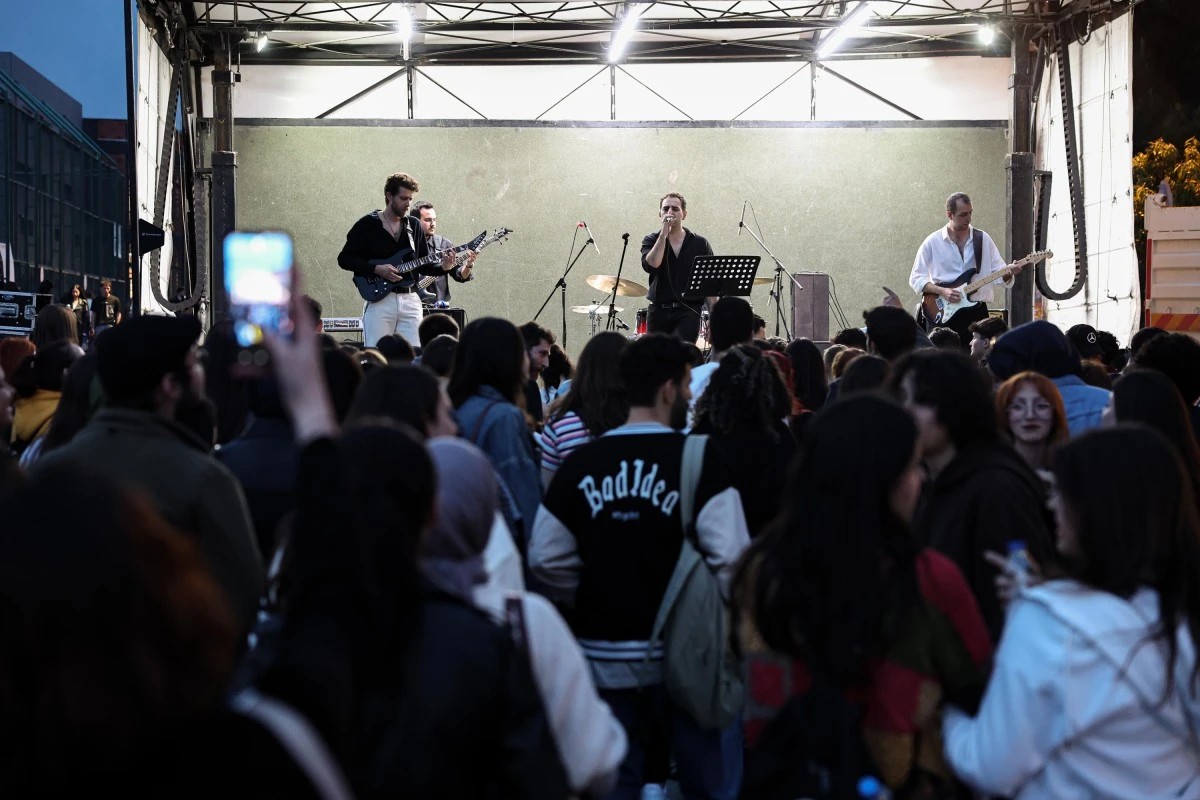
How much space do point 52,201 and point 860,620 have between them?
23371 mm

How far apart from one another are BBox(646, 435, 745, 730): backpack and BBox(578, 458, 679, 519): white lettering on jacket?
0.15 feet

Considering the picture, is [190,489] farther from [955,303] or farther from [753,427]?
[955,303]

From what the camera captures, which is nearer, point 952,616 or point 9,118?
point 952,616

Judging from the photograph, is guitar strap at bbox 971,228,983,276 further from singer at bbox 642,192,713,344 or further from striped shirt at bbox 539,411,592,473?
striped shirt at bbox 539,411,592,473

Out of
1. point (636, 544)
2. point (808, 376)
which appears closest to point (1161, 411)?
point (636, 544)

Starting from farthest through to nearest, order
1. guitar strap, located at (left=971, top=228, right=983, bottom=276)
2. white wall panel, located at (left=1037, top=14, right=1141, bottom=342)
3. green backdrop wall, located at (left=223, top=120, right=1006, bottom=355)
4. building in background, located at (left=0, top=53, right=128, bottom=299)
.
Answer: building in background, located at (left=0, top=53, right=128, bottom=299) < green backdrop wall, located at (left=223, top=120, right=1006, bottom=355) < white wall panel, located at (left=1037, top=14, right=1141, bottom=342) < guitar strap, located at (left=971, top=228, right=983, bottom=276)

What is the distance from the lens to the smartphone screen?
1833 mm

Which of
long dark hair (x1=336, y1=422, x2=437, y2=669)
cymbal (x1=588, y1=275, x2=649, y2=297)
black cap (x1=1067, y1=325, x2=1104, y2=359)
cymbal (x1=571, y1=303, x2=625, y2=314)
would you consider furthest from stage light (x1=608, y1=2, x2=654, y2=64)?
long dark hair (x1=336, y1=422, x2=437, y2=669)

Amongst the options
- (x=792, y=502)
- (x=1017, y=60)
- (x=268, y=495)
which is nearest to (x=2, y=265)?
(x=1017, y=60)

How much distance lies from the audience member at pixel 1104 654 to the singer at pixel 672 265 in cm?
822

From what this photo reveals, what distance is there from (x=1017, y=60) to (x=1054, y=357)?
507 inches

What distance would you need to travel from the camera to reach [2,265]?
16984 millimetres

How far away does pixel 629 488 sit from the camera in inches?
158

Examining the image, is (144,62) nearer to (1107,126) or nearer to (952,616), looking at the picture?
(1107,126)
